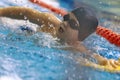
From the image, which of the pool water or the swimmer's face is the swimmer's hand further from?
the swimmer's face

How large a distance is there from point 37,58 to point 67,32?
1.20 ft

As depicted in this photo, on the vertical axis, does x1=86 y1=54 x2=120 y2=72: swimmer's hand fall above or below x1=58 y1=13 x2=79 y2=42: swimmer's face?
below

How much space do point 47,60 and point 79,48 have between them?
13.2 inches

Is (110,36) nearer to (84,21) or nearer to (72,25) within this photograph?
(84,21)

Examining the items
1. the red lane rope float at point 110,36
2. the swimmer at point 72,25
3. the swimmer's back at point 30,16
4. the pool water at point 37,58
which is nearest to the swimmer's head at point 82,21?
the swimmer at point 72,25

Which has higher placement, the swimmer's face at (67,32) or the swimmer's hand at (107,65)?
the swimmer's face at (67,32)

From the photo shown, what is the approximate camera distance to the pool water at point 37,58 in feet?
8.46

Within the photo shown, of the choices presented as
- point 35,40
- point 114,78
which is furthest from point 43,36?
point 114,78

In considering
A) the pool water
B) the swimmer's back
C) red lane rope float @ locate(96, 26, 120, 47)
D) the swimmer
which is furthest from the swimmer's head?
red lane rope float @ locate(96, 26, 120, 47)

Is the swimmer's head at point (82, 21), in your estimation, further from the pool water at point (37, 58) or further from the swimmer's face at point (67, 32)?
the pool water at point (37, 58)

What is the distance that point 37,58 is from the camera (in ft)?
9.61

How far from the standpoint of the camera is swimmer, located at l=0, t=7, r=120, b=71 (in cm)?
281

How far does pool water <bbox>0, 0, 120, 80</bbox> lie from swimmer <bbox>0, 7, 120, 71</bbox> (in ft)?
0.24

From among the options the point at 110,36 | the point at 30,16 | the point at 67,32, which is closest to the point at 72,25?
the point at 67,32
